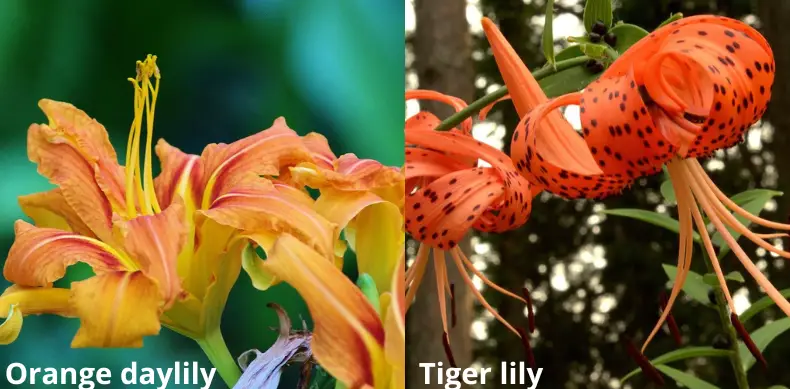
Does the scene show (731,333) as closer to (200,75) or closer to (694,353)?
(694,353)

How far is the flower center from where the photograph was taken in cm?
73

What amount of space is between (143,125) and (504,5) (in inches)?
81.7

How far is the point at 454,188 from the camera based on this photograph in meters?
0.71

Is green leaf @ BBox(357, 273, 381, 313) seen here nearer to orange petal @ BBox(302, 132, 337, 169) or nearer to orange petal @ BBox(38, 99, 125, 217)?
orange petal @ BBox(302, 132, 337, 169)

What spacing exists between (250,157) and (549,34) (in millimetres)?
273

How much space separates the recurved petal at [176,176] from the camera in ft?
2.40

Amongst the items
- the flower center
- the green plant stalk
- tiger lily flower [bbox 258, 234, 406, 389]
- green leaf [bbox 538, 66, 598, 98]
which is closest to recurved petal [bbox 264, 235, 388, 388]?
tiger lily flower [bbox 258, 234, 406, 389]

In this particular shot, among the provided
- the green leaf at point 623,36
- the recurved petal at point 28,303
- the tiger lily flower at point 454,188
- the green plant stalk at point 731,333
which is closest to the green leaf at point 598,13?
the green leaf at point 623,36

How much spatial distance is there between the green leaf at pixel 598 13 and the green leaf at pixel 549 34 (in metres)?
0.06

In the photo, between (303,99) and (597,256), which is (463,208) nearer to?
(303,99)

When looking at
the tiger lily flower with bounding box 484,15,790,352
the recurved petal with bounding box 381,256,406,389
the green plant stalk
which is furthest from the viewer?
the green plant stalk

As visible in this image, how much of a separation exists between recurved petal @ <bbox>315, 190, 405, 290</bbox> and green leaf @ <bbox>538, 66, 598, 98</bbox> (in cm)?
16

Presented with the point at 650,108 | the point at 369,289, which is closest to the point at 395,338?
the point at 369,289

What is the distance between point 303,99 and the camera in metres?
0.78
